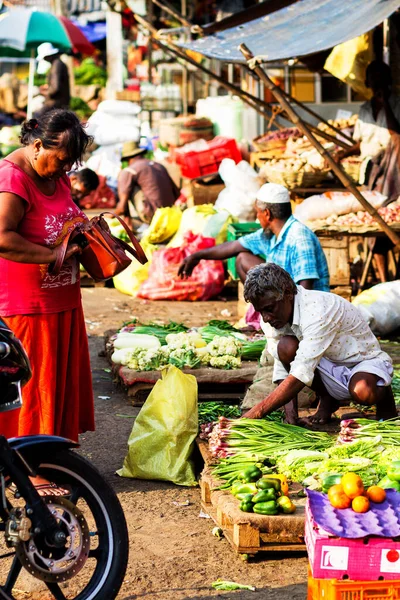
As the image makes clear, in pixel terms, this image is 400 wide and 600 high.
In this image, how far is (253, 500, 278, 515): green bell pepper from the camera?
155 inches

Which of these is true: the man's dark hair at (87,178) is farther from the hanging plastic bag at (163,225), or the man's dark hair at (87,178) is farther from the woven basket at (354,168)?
the woven basket at (354,168)

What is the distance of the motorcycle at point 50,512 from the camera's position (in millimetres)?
3193

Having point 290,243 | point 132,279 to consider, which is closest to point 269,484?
point 290,243

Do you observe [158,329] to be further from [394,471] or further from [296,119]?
[394,471]

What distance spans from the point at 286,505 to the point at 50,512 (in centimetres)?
116

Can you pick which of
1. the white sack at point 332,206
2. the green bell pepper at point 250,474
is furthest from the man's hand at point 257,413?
the white sack at point 332,206

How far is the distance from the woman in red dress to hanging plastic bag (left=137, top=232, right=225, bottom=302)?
16.4 ft

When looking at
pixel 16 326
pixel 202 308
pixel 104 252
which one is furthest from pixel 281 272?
pixel 202 308

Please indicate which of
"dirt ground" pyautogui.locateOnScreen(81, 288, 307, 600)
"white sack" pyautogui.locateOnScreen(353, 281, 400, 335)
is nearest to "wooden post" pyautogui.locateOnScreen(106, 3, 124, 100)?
"white sack" pyautogui.locateOnScreen(353, 281, 400, 335)

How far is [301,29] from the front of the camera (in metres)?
7.82

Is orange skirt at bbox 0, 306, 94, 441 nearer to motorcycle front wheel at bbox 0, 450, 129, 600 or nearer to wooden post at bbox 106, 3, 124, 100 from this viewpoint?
motorcycle front wheel at bbox 0, 450, 129, 600

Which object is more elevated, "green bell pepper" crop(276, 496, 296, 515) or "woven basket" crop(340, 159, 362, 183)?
"woven basket" crop(340, 159, 362, 183)

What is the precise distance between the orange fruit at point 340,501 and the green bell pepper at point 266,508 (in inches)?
21.5

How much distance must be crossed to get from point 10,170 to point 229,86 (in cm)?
537
